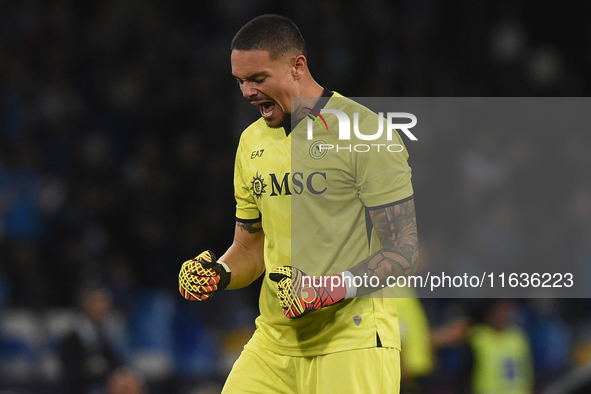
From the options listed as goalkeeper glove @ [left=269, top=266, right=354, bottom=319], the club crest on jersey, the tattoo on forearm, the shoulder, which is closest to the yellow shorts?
goalkeeper glove @ [left=269, top=266, right=354, bottom=319]

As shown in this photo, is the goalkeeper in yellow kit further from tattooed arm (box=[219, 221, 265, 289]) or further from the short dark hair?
tattooed arm (box=[219, 221, 265, 289])

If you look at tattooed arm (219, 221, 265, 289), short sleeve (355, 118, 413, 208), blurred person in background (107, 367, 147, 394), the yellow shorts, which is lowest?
the yellow shorts

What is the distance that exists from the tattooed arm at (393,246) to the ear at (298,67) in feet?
2.18

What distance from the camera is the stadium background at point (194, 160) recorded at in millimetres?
6797

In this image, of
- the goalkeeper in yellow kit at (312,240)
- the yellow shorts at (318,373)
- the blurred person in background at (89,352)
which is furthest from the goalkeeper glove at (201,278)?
the blurred person in background at (89,352)

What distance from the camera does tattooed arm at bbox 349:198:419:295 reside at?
3.11m

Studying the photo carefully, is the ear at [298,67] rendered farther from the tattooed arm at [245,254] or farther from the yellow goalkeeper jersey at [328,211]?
the tattooed arm at [245,254]

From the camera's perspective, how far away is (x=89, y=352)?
7.05 meters

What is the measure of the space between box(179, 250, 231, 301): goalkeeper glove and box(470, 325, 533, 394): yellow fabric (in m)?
3.91

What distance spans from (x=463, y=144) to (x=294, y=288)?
13.0 feet

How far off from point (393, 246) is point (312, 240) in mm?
366

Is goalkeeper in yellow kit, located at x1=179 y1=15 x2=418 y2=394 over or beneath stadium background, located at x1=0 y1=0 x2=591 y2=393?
beneath

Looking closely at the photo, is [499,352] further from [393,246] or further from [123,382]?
[393,246]

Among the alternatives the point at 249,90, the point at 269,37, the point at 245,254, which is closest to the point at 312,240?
the point at 245,254
